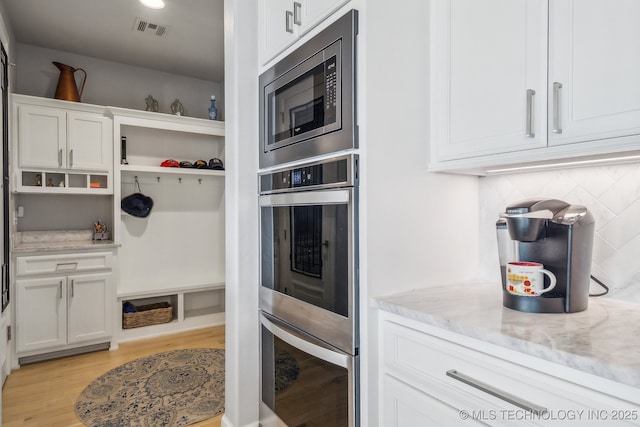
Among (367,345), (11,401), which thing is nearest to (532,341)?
(367,345)

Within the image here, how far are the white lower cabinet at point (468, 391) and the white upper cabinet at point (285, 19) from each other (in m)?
1.18

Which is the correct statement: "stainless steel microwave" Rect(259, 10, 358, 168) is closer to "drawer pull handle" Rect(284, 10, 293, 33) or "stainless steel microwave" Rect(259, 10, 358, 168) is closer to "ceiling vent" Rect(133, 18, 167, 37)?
"drawer pull handle" Rect(284, 10, 293, 33)

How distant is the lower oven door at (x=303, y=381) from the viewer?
4.46 feet

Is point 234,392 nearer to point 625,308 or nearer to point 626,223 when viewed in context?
point 625,308

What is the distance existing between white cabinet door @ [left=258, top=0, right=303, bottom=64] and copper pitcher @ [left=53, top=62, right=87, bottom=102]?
2375 millimetres

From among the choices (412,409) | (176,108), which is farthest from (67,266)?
(412,409)

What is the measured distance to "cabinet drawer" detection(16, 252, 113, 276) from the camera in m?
2.95

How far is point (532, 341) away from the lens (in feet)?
2.88

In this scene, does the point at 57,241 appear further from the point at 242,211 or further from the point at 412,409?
the point at 412,409

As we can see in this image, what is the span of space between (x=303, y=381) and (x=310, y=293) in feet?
1.28

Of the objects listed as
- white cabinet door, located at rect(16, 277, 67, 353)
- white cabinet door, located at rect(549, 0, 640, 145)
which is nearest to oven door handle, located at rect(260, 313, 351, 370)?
white cabinet door, located at rect(549, 0, 640, 145)

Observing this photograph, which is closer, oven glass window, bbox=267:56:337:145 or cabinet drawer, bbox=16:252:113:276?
oven glass window, bbox=267:56:337:145

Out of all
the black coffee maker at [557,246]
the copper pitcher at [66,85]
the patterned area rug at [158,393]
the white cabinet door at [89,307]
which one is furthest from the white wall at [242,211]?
the copper pitcher at [66,85]

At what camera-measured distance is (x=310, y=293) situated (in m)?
1.55
